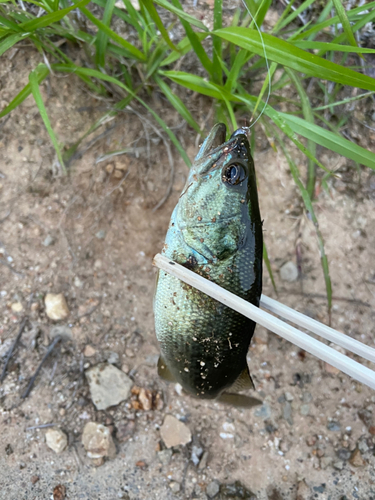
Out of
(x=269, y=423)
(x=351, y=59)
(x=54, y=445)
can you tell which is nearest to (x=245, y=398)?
(x=269, y=423)

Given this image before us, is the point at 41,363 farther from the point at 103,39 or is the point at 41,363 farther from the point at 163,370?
the point at 103,39

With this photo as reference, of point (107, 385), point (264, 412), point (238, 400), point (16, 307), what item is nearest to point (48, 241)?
point (16, 307)

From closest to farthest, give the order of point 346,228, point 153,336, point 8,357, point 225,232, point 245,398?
1. point 225,232
2. point 245,398
3. point 8,357
4. point 153,336
5. point 346,228

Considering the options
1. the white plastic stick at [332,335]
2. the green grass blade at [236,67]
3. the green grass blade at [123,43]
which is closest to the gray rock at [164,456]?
the white plastic stick at [332,335]

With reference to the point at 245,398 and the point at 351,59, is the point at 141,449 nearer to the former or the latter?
the point at 245,398

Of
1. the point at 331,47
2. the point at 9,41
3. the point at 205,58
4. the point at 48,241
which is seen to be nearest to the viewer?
the point at 331,47

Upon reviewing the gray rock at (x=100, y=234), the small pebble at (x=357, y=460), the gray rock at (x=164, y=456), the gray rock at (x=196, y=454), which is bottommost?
the small pebble at (x=357, y=460)

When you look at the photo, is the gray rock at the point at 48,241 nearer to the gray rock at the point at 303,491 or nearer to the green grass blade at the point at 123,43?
the green grass blade at the point at 123,43
